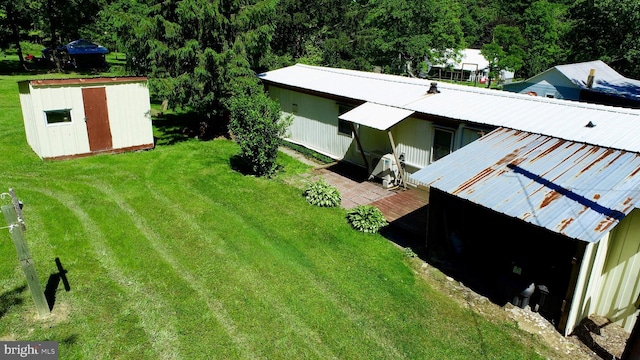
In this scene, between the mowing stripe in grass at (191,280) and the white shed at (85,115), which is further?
the white shed at (85,115)

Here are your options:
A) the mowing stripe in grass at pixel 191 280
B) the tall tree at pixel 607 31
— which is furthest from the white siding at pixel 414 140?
the tall tree at pixel 607 31

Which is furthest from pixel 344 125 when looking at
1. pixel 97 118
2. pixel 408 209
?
pixel 97 118

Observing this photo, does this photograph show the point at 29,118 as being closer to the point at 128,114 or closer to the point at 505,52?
the point at 128,114

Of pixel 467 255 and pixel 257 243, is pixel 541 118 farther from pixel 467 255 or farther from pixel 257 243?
pixel 257 243

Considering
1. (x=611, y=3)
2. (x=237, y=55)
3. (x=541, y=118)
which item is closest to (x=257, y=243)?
(x=541, y=118)

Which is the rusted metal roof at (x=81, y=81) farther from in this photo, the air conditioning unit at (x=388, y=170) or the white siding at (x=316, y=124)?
the air conditioning unit at (x=388, y=170)
